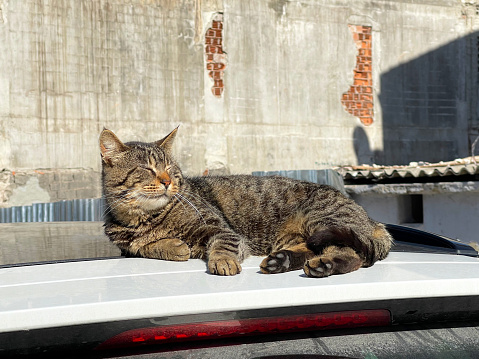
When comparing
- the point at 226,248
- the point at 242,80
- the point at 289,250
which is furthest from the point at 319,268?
the point at 242,80

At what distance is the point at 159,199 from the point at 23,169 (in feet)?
32.2

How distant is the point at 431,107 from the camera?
1691cm

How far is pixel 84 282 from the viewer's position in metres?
1.55

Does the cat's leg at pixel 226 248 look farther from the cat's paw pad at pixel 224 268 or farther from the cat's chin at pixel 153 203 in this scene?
the cat's chin at pixel 153 203

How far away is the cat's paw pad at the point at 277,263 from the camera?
194 centimetres

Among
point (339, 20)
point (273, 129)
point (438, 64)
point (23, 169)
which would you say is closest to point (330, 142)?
point (273, 129)

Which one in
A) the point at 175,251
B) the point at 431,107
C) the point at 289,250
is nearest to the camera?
the point at 289,250

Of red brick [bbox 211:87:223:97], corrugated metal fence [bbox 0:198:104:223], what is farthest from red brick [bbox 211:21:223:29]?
corrugated metal fence [bbox 0:198:104:223]

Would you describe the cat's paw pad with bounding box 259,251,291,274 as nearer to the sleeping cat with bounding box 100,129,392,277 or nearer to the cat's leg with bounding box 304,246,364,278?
the cat's leg with bounding box 304,246,364,278

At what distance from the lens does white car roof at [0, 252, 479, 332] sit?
127cm

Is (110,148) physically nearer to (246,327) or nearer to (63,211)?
(246,327)

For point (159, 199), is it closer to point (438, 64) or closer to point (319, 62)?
point (319, 62)

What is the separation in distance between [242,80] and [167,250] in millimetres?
11937

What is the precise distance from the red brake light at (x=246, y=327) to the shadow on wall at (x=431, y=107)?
14.9 meters
